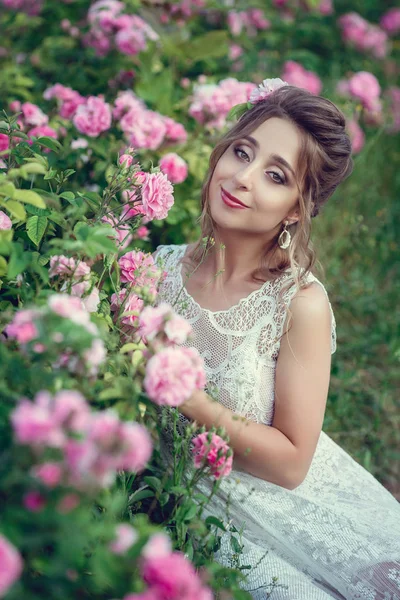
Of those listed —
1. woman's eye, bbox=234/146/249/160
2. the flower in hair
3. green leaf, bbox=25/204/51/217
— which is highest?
the flower in hair

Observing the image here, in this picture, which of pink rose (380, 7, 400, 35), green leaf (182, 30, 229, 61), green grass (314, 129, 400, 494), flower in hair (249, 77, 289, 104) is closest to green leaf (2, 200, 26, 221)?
flower in hair (249, 77, 289, 104)

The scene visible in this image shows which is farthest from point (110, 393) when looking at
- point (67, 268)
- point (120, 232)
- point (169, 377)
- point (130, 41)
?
point (130, 41)

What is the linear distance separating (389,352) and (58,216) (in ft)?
7.90

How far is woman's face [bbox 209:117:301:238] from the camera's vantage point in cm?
189

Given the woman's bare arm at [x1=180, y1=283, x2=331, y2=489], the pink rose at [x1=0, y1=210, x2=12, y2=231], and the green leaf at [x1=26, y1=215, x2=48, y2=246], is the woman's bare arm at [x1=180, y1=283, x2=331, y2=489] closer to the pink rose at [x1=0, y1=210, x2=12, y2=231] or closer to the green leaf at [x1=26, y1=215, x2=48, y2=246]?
the green leaf at [x1=26, y1=215, x2=48, y2=246]

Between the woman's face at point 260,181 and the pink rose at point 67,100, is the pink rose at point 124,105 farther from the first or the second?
the woman's face at point 260,181

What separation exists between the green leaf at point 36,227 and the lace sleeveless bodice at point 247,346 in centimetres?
47

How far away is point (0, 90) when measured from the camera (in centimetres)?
298

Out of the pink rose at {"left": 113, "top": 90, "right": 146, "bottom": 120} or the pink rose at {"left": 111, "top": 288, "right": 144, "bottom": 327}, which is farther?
the pink rose at {"left": 113, "top": 90, "right": 146, "bottom": 120}

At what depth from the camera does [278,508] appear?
193cm

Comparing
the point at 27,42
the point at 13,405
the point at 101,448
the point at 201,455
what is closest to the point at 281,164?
the point at 201,455

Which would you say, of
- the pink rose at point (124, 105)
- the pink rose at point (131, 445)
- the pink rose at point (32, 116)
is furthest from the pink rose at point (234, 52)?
the pink rose at point (131, 445)

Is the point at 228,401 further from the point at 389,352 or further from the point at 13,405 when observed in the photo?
the point at 389,352

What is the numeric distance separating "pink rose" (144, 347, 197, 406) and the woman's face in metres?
0.85
